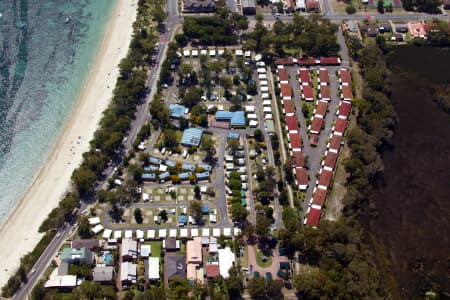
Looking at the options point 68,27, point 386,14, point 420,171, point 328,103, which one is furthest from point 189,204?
point 386,14

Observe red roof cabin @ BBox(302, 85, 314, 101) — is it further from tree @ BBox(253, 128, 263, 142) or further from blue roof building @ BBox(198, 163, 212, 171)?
blue roof building @ BBox(198, 163, 212, 171)

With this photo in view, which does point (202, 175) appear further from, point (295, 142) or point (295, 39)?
point (295, 39)

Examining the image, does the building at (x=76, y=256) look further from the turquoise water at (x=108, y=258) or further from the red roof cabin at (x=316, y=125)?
the red roof cabin at (x=316, y=125)

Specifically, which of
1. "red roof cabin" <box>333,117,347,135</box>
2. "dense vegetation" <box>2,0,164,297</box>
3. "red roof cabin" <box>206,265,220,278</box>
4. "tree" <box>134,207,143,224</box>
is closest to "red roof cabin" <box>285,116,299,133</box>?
"red roof cabin" <box>333,117,347,135</box>

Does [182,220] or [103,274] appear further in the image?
[182,220]

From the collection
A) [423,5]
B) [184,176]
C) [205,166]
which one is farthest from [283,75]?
[423,5]
